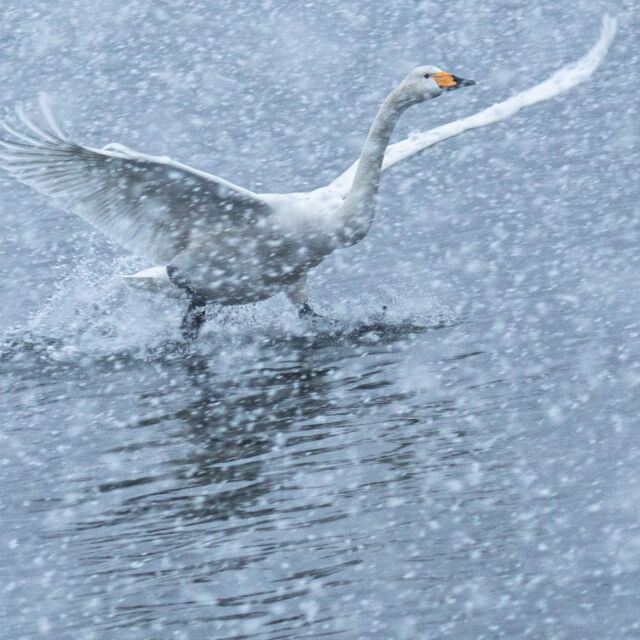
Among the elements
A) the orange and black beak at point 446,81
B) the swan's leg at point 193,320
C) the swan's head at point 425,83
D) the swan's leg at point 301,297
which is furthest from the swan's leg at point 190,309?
the orange and black beak at point 446,81

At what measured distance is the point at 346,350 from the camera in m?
11.1

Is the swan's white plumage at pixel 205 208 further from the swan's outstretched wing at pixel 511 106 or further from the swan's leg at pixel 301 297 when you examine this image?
the swan's outstretched wing at pixel 511 106

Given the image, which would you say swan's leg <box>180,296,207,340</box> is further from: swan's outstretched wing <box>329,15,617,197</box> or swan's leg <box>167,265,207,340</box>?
swan's outstretched wing <box>329,15,617,197</box>

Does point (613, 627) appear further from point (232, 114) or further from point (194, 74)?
point (194, 74)

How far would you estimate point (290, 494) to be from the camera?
8531mm

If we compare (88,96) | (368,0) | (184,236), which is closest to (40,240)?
(184,236)

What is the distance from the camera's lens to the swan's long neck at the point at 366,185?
34.2 feet

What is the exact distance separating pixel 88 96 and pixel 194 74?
1592 millimetres

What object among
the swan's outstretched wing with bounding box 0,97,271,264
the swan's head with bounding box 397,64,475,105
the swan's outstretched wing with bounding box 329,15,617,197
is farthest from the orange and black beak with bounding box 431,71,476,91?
the swan's outstretched wing with bounding box 0,97,271,264

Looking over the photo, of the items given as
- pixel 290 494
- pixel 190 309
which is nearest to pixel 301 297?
pixel 190 309

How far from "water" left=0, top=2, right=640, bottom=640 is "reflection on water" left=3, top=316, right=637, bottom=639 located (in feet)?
0.06

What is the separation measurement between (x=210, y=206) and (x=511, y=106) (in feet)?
7.90

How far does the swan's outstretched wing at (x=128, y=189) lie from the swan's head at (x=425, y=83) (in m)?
1.19

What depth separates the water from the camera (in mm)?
7320
